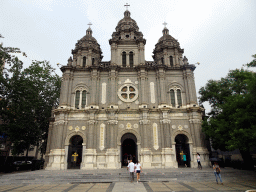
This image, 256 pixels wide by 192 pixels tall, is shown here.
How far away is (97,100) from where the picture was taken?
83.6ft

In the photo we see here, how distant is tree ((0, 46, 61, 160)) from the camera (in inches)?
947

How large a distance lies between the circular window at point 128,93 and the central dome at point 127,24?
1095 cm

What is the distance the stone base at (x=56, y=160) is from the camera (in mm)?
22109

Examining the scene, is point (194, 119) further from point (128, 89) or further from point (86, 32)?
point (86, 32)

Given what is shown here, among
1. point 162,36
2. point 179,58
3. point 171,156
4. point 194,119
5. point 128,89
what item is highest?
point 162,36

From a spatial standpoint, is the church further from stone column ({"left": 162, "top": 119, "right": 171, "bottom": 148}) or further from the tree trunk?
the tree trunk

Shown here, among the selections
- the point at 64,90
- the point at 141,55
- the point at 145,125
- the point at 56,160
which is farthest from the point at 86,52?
the point at 56,160

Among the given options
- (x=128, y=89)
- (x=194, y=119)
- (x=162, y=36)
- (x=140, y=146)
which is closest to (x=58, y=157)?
(x=140, y=146)

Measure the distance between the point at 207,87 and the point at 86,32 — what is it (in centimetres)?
2352

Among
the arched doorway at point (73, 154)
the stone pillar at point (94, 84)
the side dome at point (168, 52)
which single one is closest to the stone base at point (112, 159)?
the arched doorway at point (73, 154)

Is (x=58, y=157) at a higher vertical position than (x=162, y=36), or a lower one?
lower

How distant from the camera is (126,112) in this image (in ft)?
81.0

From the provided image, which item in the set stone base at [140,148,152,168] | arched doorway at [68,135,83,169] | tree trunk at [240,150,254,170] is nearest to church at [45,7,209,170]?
arched doorway at [68,135,83,169]

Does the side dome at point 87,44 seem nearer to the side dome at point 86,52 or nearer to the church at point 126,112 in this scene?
the side dome at point 86,52
